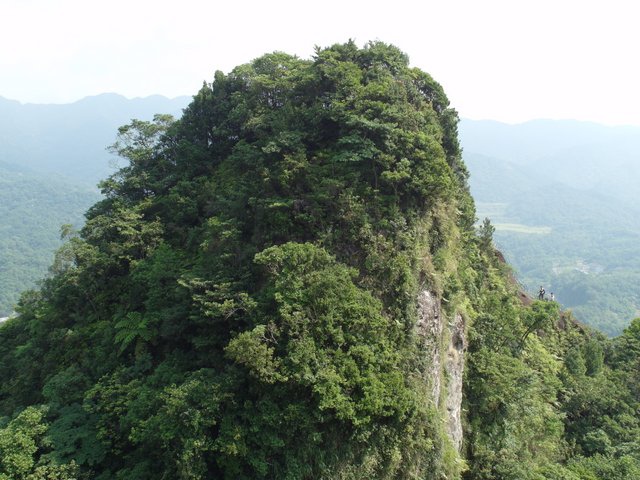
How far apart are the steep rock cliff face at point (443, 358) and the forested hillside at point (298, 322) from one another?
0.36ft

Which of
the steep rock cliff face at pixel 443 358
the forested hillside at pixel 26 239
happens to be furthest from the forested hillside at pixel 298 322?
the forested hillside at pixel 26 239

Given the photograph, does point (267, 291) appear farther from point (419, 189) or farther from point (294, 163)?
point (419, 189)

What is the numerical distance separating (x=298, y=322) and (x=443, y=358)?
6.73 m

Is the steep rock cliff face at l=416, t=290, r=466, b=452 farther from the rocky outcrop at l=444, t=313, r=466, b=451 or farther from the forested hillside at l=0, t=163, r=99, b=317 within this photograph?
the forested hillside at l=0, t=163, r=99, b=317

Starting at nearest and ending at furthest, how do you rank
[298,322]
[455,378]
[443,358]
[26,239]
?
[298,322], [443,358], [455,378], [26,239]

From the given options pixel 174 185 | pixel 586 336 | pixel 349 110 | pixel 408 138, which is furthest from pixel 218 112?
pixel 586 336

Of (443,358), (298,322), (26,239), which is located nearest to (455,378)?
(443,358)

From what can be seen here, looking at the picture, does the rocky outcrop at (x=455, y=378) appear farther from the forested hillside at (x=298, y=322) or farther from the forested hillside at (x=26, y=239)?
the forested hillside at (x=26, y=239)

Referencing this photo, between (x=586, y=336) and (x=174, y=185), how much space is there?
102ft

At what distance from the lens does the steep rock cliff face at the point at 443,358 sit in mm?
14555

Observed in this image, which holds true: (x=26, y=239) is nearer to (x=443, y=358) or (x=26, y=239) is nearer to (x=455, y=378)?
(x=455, y=378)

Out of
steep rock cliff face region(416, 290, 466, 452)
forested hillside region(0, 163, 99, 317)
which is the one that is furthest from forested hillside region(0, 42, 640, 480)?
forested hillside region(0, 163, 99, 317)

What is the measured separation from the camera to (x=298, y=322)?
1174 cm

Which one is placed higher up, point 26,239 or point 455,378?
point 455,378
